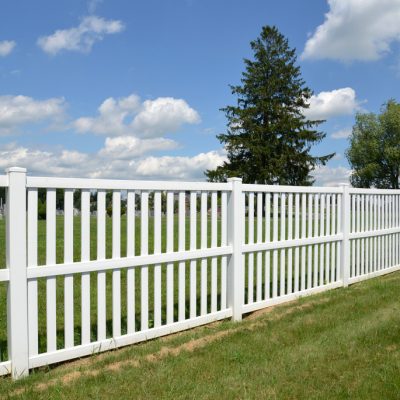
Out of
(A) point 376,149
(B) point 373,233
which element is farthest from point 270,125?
(B) point 373,233

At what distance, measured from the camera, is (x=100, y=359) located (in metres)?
3.92

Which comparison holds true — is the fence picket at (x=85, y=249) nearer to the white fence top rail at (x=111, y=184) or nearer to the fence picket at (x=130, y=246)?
the white fence top rail at (x=111, y=184)

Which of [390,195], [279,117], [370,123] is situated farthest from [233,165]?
[390,195]

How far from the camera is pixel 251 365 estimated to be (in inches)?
146

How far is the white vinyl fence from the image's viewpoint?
360 cm

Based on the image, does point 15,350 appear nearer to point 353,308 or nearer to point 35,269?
point 35,269

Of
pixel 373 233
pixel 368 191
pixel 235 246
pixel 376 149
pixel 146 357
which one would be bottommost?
pixel 146 357

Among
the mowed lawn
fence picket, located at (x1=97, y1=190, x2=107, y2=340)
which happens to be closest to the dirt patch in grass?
the mowed lawn

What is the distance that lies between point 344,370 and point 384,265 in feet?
18.5

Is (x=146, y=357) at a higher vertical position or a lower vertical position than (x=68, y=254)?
lower

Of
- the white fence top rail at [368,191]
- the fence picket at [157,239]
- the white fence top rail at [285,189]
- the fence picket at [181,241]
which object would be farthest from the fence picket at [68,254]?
the white fence top rail at [368,191]

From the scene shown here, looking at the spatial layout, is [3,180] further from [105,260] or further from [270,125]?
[270,125]

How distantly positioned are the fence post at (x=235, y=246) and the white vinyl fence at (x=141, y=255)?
0.5 inches

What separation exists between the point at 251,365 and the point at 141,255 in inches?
57.3
